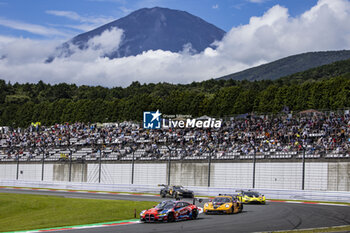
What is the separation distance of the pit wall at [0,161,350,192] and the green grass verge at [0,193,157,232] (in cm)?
1597

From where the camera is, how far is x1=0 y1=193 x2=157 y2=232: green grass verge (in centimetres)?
2643

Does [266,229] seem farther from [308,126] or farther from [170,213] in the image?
[308,126]

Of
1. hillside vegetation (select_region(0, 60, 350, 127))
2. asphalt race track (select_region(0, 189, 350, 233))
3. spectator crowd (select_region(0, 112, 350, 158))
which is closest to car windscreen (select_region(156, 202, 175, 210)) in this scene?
asphalt race track (select_region(0, 189, 350, 233))

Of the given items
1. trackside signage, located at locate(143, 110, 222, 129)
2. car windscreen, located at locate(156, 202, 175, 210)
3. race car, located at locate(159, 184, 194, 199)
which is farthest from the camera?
trackside signage, located at locate(143, 110, 222, 129)

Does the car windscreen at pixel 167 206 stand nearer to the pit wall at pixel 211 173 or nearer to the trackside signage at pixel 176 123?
the pit wall at pixel 211 173

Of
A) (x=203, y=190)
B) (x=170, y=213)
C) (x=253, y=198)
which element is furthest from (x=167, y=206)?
(x=203, y=190)

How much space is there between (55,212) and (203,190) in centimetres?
1828

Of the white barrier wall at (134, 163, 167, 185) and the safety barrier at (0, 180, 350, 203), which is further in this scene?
the white barrier wall at (134, 163, 167, 185)

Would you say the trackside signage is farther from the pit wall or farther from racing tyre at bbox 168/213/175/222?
racing tyre at bbox 168/213/175/222

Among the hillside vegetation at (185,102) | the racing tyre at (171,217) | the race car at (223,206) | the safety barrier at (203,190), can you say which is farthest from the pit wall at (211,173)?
the hillside vegetation at (185,102)

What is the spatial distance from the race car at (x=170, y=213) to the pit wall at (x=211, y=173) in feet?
68.0

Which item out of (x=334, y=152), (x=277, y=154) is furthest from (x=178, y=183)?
(x=334, y=152)

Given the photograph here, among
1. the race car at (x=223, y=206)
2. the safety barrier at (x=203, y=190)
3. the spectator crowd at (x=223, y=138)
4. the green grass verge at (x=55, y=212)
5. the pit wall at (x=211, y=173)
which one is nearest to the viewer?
the green grass verge at (x=55, y=212)

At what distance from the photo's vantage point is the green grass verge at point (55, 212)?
26.4 metres
